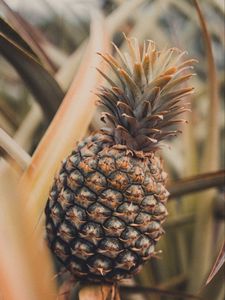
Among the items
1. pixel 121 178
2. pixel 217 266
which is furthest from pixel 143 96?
pixel 217 266

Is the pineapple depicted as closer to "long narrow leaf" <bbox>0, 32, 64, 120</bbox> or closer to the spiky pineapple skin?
the spiky pineapple skin

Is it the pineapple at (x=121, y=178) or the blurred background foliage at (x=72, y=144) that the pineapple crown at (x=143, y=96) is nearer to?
the pineapple at (x=121, y=178)

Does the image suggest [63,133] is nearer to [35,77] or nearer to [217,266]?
[35,77]

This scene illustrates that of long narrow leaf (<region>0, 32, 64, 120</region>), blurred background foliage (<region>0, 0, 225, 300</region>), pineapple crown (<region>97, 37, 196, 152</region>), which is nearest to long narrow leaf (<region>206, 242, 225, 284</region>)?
blurred background foliage (<region>0, 0, 225, 300</region>)

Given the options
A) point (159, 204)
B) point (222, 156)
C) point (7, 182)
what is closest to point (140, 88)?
point (159, 204)

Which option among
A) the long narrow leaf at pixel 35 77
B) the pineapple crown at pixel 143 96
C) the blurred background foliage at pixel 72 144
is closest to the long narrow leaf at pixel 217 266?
the blurred background foliage at pixel 72 144

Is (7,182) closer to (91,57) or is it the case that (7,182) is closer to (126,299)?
(91,57)
